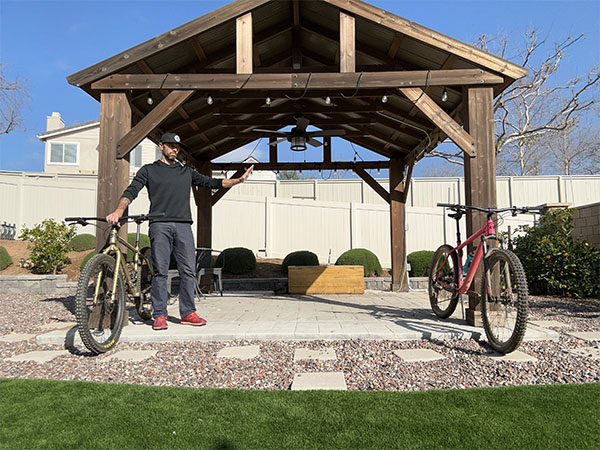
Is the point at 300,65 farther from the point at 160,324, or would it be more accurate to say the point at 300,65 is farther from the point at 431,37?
the point at 160,324

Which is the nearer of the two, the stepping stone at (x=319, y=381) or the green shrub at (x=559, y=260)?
the stepping stone at (x=319, y=381)

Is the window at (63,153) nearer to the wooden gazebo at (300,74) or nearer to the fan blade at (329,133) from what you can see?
the wooden gazebo at (300,74)

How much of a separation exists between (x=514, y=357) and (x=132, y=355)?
2.92 meters

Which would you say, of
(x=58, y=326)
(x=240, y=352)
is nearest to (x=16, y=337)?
(x=58, y=326)

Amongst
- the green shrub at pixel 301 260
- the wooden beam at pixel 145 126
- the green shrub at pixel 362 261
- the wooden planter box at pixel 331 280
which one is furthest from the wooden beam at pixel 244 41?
the green shrub at pixel 362 261

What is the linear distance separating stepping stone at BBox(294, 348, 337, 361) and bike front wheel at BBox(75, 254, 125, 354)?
1531 mm

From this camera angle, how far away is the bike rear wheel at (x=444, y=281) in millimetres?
4375

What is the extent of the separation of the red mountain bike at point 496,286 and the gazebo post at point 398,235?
3710mm

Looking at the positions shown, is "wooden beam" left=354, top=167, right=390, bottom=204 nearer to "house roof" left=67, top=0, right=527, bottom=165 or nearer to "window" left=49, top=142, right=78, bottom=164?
"house roof" left=67, top=0, right=527, bottom=165

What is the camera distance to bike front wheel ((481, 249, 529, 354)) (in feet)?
10.2

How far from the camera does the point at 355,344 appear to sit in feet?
11.6

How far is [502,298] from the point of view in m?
3.36

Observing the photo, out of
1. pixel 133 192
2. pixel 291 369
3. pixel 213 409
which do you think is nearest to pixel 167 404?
pixel 213 409

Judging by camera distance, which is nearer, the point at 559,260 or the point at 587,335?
the point at 587,335
